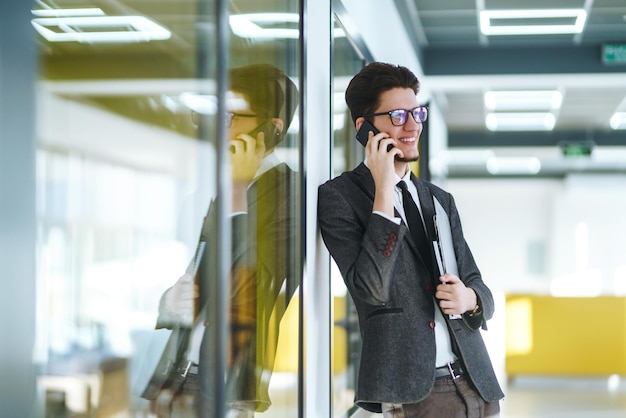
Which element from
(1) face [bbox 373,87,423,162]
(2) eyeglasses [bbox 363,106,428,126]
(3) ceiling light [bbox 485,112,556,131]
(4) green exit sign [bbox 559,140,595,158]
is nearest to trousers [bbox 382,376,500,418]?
(1) face [bbox 373,87,423,162]

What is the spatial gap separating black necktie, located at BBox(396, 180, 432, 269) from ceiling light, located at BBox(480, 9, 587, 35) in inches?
230

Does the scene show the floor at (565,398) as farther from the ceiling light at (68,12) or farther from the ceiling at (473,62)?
the ceiling light at (68,12)

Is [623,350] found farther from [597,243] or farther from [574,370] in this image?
[597,243]

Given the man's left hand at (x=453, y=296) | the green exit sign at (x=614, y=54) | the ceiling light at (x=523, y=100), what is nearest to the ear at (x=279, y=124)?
the man's left hand at (x=453, y=296)

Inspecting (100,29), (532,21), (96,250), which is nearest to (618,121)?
(532,21)

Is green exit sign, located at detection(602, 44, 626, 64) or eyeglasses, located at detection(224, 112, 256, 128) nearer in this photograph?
eyeglasses, located at detection(224, 112, 256, 128)

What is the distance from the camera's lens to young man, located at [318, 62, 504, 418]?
8.84 feet

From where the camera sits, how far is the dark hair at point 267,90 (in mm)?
2824

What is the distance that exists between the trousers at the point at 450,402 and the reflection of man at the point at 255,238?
54cm

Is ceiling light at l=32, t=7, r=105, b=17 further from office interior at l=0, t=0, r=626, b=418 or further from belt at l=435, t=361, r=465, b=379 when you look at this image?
belt at l=435, t=361, r=465, b=379

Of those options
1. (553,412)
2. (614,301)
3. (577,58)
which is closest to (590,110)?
(614,301)

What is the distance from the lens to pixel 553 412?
899 centimetres

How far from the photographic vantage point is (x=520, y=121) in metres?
14.7

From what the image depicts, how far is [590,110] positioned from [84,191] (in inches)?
523
